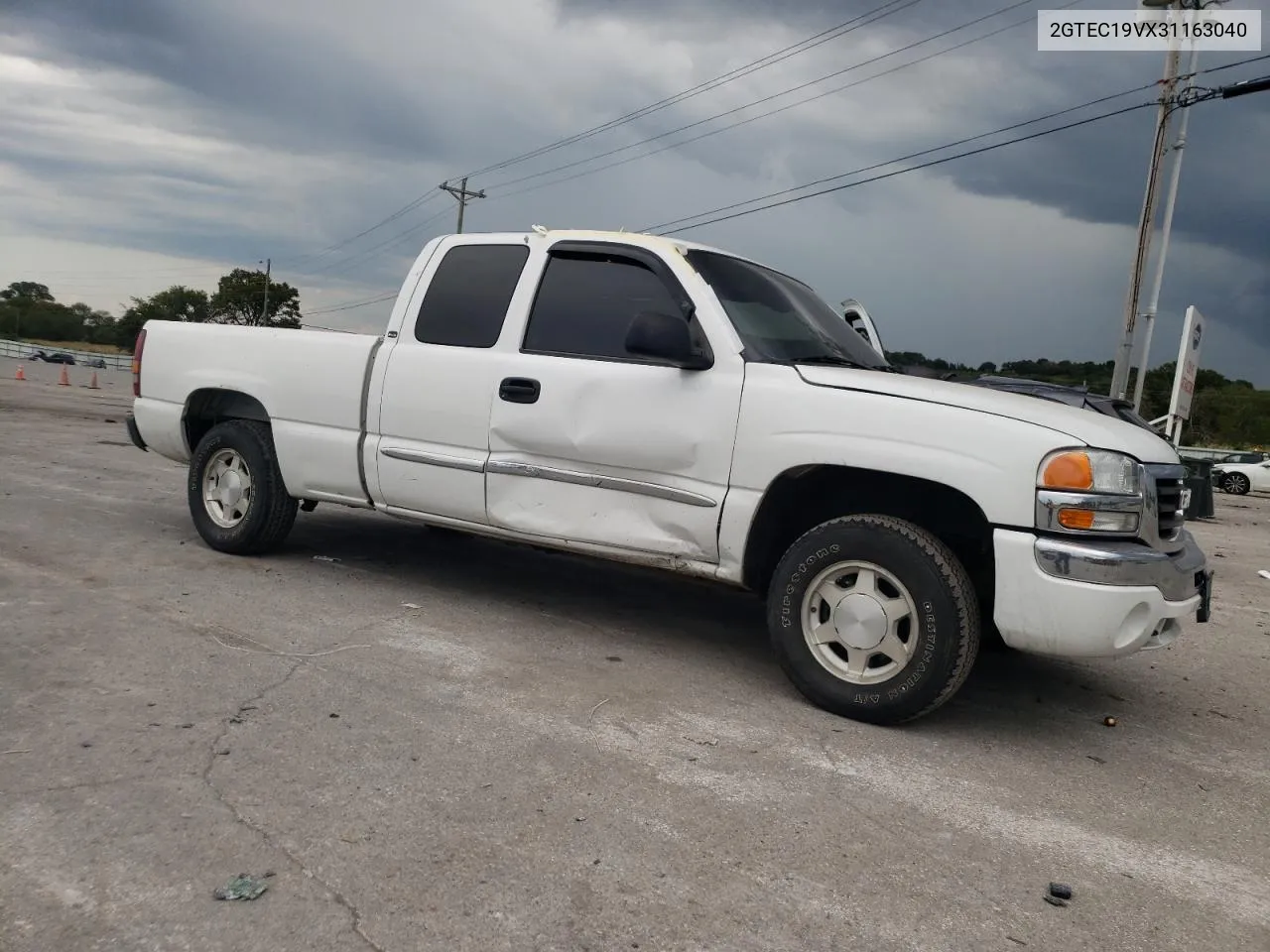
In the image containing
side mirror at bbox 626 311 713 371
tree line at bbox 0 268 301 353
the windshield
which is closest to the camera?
side mirror at bbox 626 311 713 371

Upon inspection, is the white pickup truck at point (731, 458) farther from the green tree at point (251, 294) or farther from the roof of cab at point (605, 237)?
the green tree at point (251, 294)

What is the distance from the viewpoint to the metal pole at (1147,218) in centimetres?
1888

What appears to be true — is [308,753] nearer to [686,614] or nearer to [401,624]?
[401,624]

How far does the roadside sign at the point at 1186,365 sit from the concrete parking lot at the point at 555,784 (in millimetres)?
11468

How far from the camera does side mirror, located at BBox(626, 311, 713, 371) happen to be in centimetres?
414

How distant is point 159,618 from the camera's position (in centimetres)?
449

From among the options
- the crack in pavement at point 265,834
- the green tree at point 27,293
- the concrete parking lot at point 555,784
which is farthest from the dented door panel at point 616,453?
the green tree at point 27,293

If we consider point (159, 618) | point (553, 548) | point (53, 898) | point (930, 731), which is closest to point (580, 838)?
point (53, 898)

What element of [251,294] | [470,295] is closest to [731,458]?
[470,295]

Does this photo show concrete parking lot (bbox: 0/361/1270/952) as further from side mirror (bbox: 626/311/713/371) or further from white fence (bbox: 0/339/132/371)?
white fence (bbox: 0/339/132/371)

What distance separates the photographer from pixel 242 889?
233cm

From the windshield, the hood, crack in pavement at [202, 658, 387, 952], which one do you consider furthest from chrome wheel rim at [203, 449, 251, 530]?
the hood

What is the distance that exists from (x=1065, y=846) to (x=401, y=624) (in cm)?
303

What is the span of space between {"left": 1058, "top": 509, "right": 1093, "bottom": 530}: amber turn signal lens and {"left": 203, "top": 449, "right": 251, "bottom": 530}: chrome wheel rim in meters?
4.46
